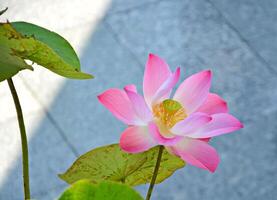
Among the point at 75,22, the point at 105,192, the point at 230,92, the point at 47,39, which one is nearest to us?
the point at 105,192

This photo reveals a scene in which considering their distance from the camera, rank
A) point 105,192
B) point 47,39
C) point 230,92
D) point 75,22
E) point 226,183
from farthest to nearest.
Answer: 1. point 75,22
2. point 230,92
3. point 226,183
4. point 47,39
5. point 105,192

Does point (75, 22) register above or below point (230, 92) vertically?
above

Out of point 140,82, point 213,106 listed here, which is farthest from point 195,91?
point 140,82

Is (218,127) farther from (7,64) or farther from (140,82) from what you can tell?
(140,82)

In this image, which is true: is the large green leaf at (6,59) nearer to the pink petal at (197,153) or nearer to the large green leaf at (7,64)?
the large green leaf at (7,64)

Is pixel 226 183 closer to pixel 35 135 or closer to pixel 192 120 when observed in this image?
pixel 35 135

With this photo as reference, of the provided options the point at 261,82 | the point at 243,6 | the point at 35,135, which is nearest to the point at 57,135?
the point at 35,135

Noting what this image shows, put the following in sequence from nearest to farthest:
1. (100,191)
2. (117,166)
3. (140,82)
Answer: (100,191)
(117,166)
(140,82)
